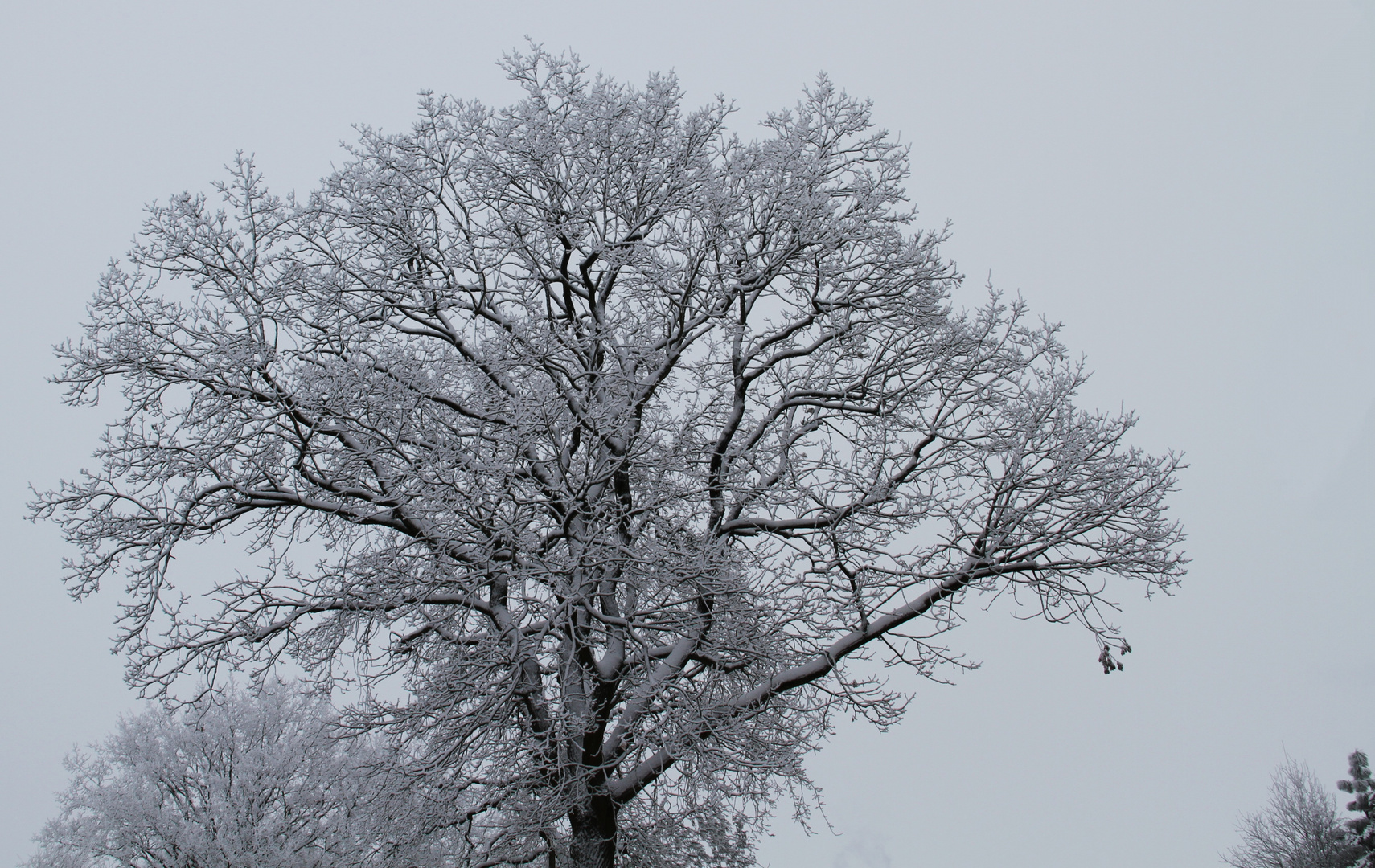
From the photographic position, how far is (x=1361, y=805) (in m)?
24.0

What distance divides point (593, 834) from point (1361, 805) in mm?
24244

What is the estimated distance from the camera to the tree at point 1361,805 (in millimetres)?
23672

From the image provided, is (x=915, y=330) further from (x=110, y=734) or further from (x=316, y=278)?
(x=110, y=734)

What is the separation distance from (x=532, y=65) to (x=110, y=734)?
16526mm

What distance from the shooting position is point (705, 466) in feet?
30.6

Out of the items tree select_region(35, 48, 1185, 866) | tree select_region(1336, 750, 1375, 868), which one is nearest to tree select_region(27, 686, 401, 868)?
tree select_region(35, 48, 1185, 866)

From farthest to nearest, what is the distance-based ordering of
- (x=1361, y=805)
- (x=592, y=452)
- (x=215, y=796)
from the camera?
(x=1361, y=805)
(x=215, y=796)
(x=592, y=452)

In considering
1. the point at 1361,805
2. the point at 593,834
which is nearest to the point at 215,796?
the point at 593,834

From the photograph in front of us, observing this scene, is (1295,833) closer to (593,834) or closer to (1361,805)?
(1361,805)

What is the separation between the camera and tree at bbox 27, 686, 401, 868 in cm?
1666

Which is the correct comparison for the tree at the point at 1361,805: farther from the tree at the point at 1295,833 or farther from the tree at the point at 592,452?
the tree at the point at 592,452

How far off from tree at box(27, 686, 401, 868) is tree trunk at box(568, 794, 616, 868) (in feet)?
28.1

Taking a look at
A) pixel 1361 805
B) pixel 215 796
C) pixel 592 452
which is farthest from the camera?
pixel 1361 805

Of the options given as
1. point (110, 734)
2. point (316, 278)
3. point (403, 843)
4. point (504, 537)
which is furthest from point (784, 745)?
point (110, 734)
